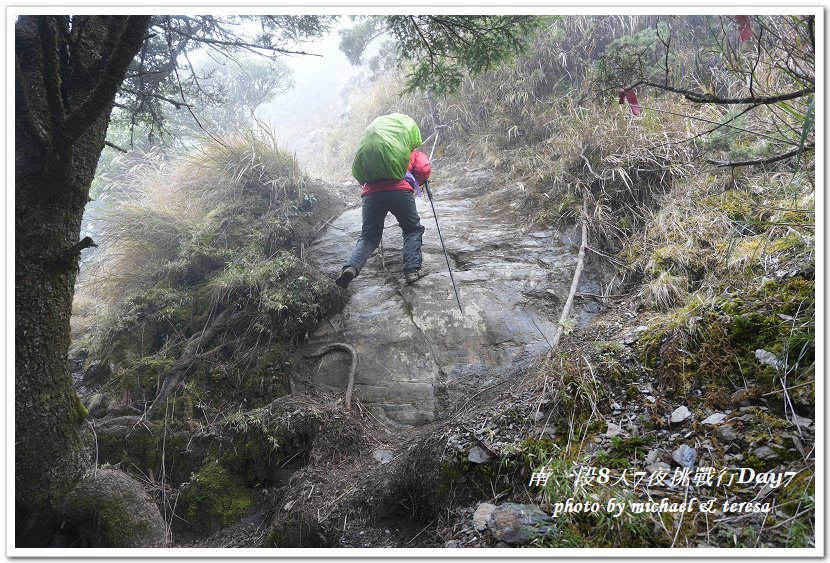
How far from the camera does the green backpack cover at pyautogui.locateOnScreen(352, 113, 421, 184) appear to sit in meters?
4.76

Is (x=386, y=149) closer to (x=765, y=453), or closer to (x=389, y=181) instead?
(x=389, y=181)

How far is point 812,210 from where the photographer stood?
9.88 feet

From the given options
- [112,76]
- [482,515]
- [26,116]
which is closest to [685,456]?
[482,515]

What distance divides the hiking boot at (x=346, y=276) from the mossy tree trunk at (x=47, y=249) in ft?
7.89

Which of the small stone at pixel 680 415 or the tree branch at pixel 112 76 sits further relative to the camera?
the small stone at pixel 680 415

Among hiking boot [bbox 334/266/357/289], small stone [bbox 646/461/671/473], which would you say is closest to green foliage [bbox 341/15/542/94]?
hiking boot [bbox 334/266/357/289]

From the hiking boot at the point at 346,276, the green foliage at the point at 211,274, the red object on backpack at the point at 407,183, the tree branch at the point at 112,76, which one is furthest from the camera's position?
the red object on backpack at the point at 407,183

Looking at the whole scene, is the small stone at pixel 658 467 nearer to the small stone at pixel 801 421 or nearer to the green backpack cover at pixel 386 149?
the small stone at pixel 801 421

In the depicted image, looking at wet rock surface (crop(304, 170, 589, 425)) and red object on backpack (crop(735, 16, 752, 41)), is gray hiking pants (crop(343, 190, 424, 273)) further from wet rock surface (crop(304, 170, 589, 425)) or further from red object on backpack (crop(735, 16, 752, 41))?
red object on backpack (crop(735, 16, 752, 41))

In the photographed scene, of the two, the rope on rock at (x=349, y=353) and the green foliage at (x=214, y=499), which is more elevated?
the rope on rock at (x=349, y=353)

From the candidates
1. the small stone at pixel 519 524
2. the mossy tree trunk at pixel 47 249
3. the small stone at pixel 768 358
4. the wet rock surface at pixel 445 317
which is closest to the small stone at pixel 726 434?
the small stone at pixel 768 358

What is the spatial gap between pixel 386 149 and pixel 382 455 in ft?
9.62

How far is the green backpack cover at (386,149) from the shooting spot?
15.6 feet

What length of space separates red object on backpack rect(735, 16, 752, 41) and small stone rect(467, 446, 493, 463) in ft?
8.32
